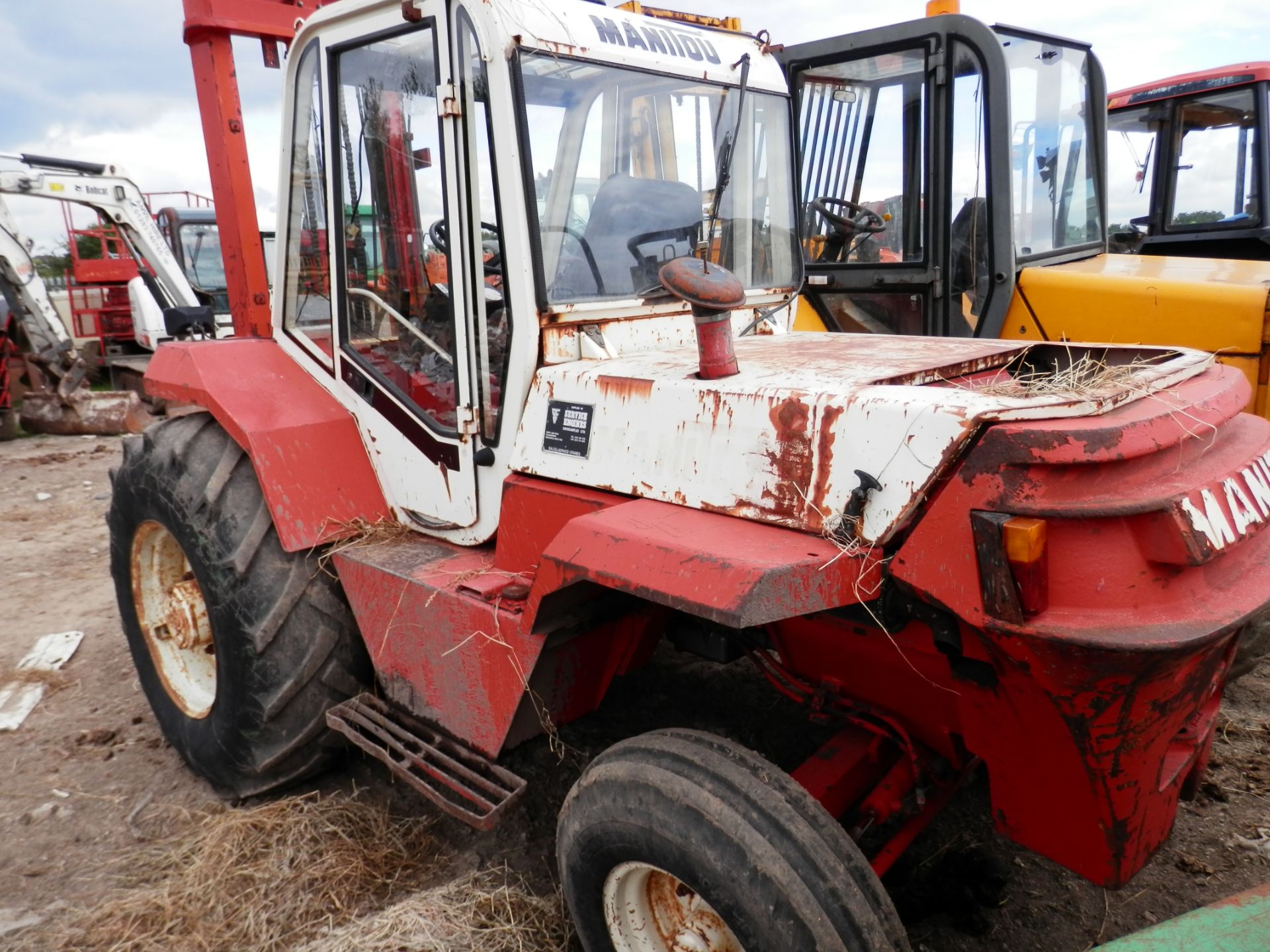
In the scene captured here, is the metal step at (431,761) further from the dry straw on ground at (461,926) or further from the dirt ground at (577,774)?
the dirt ground at (577,774)

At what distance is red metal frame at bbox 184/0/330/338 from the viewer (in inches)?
129

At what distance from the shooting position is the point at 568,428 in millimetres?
2365

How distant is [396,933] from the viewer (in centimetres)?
230

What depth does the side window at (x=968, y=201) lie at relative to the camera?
13.2ft

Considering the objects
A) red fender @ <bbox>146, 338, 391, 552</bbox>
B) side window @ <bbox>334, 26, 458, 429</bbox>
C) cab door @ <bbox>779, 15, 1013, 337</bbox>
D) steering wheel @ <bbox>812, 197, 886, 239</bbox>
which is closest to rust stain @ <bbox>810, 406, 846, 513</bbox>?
side window @ <bbox>334, 26, 458, 429</bbox>

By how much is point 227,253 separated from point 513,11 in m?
1.87

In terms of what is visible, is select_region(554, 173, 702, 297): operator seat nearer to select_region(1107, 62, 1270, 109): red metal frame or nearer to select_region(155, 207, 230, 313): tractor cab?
select_region(1107, 62, 1270, 109): red metal frame

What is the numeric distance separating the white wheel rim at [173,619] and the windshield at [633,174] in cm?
188

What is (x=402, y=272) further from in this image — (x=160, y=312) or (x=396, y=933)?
(x=160, y=312)

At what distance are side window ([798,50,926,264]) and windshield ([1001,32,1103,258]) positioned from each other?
1.37ft

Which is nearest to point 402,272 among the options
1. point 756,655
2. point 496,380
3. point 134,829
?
point 496,380

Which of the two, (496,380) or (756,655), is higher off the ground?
(496,380)

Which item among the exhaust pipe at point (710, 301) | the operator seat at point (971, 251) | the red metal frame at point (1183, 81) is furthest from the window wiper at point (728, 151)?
the red metal frame at point (1183, 81)

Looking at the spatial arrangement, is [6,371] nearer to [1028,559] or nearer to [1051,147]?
[1051,147]
